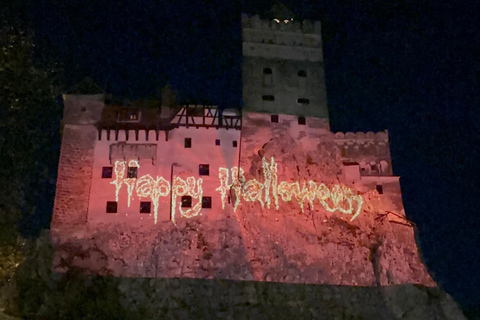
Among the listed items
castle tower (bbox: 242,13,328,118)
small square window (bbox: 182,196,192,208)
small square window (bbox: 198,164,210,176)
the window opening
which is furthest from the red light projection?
the window opening

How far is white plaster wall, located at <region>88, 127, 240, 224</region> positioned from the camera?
29344mm

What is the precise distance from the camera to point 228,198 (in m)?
30.3

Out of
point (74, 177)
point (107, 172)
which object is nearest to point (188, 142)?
point (107, 172)

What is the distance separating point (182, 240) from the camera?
2864cm

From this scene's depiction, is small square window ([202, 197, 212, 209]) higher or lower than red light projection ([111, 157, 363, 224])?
lower

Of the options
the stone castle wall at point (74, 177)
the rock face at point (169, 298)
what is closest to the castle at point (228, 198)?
the stone castle wall at point (74, 177)

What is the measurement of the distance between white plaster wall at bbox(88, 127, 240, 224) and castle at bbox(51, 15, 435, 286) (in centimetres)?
6

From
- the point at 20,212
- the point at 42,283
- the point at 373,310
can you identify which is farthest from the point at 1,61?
the point at 373,310

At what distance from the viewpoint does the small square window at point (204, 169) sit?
101 feet

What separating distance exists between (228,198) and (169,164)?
3.94 metres

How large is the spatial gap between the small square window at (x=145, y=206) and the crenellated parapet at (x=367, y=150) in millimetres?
12574

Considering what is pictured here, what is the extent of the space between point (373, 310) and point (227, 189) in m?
10.4

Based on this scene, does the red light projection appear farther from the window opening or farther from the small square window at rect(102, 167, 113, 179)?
the window opening

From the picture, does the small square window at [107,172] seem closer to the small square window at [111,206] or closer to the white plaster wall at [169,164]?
the white plaster wall at [169,164]
